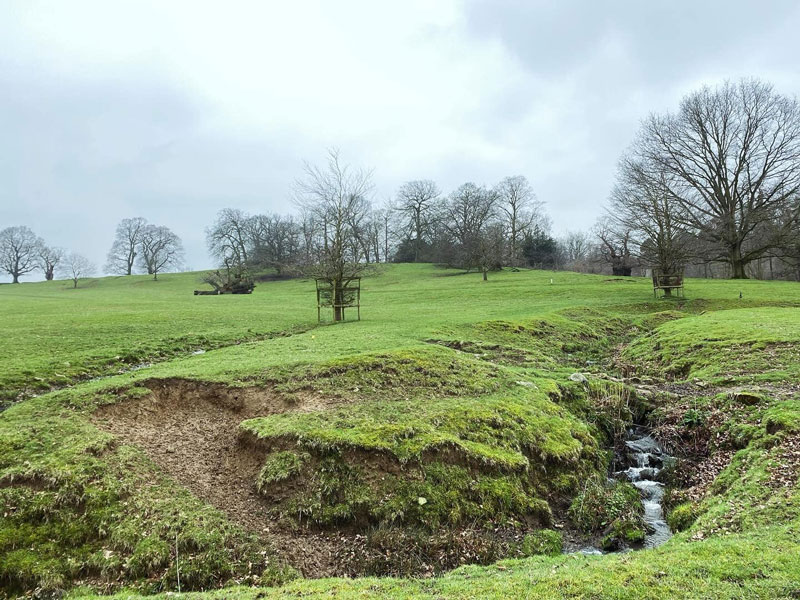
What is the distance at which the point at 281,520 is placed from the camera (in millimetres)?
7285

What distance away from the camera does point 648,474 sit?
942cm

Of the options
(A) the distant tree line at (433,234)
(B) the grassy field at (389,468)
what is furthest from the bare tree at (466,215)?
(B) the grassy field at (389,468)

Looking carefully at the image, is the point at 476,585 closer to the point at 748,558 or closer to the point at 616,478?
the point at 748,558

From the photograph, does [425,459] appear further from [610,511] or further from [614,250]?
[614,250]

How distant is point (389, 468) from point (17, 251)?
409ft

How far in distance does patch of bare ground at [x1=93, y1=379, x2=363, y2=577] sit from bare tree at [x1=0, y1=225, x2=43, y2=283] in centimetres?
11660

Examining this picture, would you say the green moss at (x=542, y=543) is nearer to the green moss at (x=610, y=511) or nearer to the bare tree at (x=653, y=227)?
the green moss at (x=610, y=511)

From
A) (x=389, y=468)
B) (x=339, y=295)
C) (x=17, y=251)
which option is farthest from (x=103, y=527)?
(x=17, y=251)

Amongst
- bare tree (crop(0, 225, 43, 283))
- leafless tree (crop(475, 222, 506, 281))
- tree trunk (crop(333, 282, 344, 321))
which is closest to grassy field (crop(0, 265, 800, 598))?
tree trunk (crop(333, 282, 344, 321))

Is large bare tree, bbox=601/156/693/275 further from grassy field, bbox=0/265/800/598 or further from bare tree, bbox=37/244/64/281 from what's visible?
bare tree, bbox=37/244/64/281

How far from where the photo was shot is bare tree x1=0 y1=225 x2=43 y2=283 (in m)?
97.8

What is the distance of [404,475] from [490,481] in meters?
1.61

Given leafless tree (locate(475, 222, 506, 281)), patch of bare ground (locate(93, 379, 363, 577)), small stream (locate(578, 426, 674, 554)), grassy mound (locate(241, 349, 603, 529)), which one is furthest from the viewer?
leafless tree (locate(475, 222, 506, 281))

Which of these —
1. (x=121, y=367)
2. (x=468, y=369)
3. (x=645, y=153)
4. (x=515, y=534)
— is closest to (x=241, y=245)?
(x=645, y=153)
